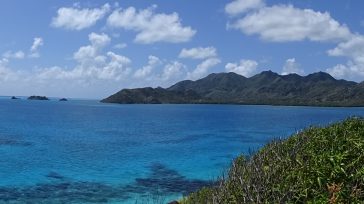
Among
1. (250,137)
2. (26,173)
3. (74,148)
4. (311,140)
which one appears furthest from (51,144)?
(311,140)

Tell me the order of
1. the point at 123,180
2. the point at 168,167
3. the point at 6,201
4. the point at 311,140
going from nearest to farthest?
the point at 311,140 → the point at 6,201 → the point at 123,180 → the point at 168,167

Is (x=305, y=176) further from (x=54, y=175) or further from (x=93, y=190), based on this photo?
(x=54, y=175)

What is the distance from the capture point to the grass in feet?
40.2

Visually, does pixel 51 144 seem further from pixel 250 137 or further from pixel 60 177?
pixel 250 137

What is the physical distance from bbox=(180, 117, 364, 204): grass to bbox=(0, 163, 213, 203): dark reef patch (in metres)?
19.6

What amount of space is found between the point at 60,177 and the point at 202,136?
52.9m

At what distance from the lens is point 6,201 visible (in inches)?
1325

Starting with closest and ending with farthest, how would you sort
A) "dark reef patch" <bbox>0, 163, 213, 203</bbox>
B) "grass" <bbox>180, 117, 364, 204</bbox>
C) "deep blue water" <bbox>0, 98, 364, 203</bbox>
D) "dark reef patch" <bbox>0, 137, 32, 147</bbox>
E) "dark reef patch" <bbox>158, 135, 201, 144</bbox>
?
"grass" <bbox>180, 117, 364, 204</bbox> < "dark reef patch" <bbox>0, 163, 213, 203</bbox> < "deep blue water" <bbox>0, 98, 364, 203</bbox> < "dark reef patch" <bbox>0, 137, 32, 147</bbox> < "dark reef patch" <bbox>158, 135, 201, 144</bbox>

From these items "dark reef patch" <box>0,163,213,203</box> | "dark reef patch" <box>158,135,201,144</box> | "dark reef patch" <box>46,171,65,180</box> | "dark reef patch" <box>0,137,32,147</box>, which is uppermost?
"dark reef patch" <box>158,135,201,144</box>

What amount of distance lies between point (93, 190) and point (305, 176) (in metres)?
28.8

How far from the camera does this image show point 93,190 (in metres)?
38.6

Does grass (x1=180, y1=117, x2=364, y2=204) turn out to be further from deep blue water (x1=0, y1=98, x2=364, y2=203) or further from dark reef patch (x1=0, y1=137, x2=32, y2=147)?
dark reef patch (x1=0, y1=137, x2=32, y2=147)

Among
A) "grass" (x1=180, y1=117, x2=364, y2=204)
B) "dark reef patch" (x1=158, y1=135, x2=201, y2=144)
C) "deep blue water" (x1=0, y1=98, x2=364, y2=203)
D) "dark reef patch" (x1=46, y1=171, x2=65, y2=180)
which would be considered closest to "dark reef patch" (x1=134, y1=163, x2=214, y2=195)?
"deep blue water" (x1=0, y1=98, x2=364, y2=203)

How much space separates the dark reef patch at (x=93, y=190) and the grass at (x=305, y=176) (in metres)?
19.6
